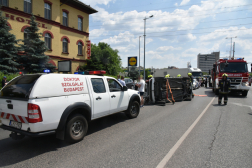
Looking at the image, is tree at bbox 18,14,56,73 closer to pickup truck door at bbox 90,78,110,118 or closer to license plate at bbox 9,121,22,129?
pickup truck door at bbox 90,78,110,118

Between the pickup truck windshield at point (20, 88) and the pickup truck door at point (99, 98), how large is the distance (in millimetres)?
1592

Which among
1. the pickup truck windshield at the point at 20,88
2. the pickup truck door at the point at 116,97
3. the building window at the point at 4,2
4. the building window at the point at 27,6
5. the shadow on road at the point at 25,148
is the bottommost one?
the shadow on road at the point at 25,148

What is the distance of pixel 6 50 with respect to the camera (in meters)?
13.1

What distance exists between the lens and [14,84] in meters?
4.16

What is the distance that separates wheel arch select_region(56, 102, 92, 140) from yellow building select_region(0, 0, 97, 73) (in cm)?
1553

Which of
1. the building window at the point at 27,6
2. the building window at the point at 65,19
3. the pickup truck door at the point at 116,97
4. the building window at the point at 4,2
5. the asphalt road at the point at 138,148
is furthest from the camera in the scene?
the building window at the point at 65,19

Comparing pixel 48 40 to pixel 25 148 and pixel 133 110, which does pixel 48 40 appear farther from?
pixel 25 148

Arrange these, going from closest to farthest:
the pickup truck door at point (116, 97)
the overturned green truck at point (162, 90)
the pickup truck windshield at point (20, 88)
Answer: the pickup truck windshield at point (20, 88), the pickup truck door at point (116, 97), the overturned green truck at point (162, 90)

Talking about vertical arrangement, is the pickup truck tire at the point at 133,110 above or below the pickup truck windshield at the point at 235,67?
below

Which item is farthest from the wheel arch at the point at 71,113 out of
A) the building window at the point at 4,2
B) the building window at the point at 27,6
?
the building window at the point at 27,6

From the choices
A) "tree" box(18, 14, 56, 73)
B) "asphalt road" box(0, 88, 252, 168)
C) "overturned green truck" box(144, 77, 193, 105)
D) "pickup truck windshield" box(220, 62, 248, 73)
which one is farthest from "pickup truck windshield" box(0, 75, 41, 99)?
"pickup truck windshield" box(220, 62, 248, 73)

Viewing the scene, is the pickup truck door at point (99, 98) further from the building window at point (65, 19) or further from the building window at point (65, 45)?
the building window at point (65, 19)

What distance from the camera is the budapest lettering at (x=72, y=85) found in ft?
13.8

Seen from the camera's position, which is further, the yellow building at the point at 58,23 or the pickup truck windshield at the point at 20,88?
the yellow building at the point at 58,23
